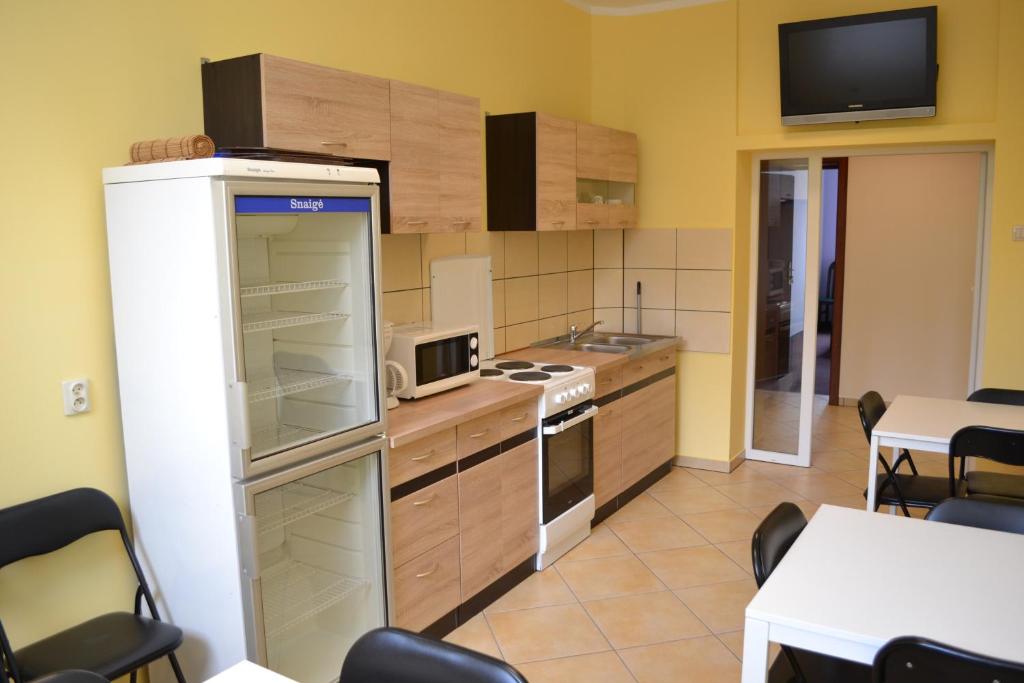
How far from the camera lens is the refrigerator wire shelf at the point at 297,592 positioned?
107 inches

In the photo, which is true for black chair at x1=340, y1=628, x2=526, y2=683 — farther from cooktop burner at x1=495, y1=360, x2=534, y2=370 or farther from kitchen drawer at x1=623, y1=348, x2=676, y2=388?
kitchen drawer at x1=623, y1=348, x2=676, y2=388

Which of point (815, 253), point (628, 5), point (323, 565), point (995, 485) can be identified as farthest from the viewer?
point (815, 253)

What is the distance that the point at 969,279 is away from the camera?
6805 millimetres

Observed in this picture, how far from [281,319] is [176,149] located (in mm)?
582

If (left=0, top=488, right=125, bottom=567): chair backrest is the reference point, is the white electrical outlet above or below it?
above

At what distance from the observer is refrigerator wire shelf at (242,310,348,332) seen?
8.30 ft

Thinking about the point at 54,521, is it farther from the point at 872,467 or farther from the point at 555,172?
the point at 872,467

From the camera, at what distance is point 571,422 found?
4.04 meters

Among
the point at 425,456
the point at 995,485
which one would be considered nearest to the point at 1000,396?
the point at 995,485

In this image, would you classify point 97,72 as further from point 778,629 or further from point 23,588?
point 778,629

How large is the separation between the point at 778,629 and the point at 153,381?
1.87 m

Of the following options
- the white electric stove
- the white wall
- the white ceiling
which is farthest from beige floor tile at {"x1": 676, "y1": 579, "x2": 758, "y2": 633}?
the white wall

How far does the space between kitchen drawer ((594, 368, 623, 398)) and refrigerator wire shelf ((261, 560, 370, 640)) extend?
1870mm

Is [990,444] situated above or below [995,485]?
above
